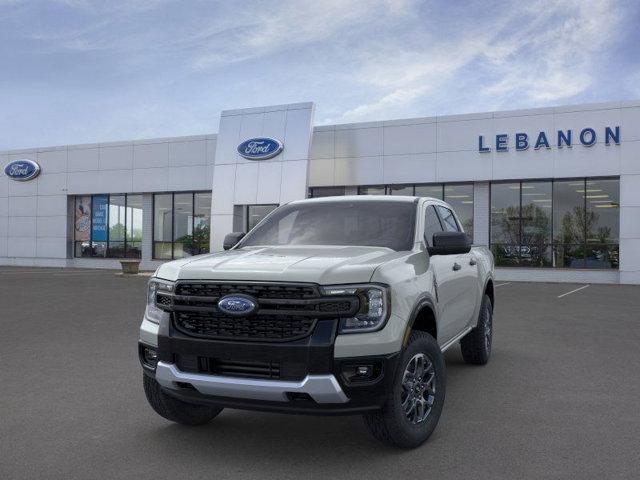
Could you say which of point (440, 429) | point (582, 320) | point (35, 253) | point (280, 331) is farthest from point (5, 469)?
point (35, 253)

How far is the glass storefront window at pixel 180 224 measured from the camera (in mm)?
30250

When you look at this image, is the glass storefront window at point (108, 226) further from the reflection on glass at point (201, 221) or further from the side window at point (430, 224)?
the side window at point (430, 224)

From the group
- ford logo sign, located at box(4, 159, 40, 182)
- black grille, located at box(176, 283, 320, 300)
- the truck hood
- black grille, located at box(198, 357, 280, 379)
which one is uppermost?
ford logo sign, located at box(4, 159, 40, 182)

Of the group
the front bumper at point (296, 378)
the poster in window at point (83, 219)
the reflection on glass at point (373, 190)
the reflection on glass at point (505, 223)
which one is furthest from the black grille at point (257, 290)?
the poster in window at point (83, 219)

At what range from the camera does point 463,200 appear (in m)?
25.4

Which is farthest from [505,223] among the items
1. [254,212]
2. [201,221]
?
[201,221]

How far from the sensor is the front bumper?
376 cm

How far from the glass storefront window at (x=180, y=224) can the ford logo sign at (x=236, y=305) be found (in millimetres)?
26396

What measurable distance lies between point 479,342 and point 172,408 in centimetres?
379

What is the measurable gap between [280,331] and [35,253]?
33.5 metres

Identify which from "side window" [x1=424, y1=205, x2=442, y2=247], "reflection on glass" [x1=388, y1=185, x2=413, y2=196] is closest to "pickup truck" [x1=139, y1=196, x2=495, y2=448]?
"side window" [x1=424, y1=205, x2=442, y2=247]

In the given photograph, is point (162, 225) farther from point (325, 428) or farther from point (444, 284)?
point (325, 428)

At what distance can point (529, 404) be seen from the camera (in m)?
5.52

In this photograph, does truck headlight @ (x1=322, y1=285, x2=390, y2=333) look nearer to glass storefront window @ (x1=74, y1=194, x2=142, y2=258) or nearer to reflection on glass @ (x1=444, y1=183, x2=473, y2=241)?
reflection on glass @ (x1=444, y1=183, x2=473, y2=241)
